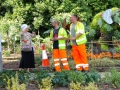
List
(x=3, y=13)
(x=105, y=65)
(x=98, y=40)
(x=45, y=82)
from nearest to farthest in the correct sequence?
(x=45, y=82)
(x=105, y=65)
(x=98, y=40)
(x=3, y=13)

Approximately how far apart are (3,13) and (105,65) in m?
13.4

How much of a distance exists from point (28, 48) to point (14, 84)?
2.86 meters

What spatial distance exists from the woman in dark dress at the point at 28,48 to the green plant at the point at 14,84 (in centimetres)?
222

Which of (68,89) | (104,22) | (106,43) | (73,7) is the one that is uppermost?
(73,7)

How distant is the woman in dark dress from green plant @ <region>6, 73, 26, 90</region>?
7.27 ft

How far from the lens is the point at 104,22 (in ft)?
39.6

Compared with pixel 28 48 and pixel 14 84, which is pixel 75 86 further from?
pixel 28 48

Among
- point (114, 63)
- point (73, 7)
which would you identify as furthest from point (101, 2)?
point (114, 63)

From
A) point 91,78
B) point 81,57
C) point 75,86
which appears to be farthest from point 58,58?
point 75,86

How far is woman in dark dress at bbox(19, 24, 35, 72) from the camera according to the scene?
8836mm

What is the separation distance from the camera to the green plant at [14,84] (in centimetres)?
605

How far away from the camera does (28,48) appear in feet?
29.3

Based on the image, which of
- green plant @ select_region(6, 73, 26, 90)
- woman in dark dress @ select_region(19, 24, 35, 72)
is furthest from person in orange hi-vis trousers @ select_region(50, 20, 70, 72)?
green plant @ select_region(6, 73, 26, 90)

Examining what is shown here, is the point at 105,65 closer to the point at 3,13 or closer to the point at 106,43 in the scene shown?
the point at 106,43
